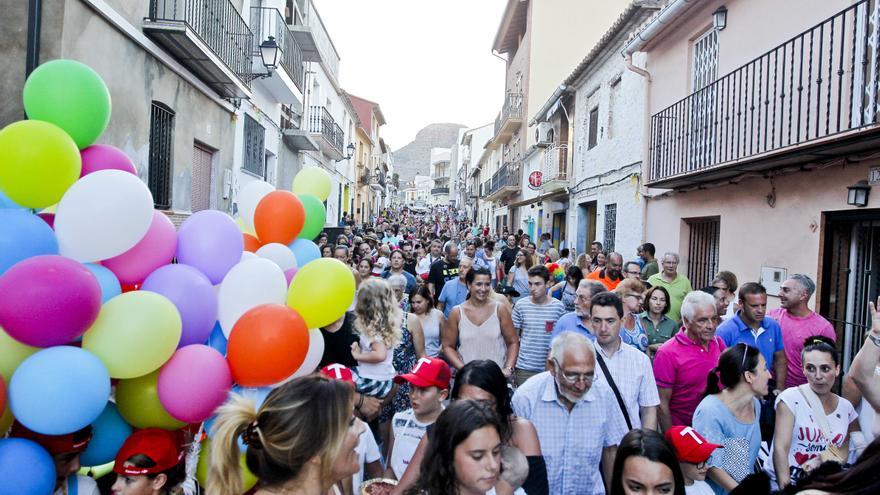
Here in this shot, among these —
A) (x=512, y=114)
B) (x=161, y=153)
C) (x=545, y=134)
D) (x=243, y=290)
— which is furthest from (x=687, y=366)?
(x=512, y=114)

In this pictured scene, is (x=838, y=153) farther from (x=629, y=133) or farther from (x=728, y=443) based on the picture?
(x=629, y=133)

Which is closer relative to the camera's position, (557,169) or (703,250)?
(703,250)

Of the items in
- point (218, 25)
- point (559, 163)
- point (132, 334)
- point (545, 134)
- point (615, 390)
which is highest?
point (545, 134)

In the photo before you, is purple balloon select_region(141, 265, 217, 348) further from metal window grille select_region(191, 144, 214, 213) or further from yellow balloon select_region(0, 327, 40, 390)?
A: metal window grille select_region(191, 144, 214, 213)

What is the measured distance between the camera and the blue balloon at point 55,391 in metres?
2.26

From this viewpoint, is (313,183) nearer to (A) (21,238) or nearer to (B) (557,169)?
(A) (21,238)

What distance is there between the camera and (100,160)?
3082mm

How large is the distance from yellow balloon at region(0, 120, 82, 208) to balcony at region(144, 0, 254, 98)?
18.3 ft

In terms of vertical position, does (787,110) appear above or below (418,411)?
above

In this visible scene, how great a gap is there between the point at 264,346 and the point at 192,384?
1.11 ft

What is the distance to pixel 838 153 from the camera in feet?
19.0

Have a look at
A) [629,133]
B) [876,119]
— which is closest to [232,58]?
[629,133]

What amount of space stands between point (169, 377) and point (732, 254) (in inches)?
299

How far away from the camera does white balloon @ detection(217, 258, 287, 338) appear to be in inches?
119
